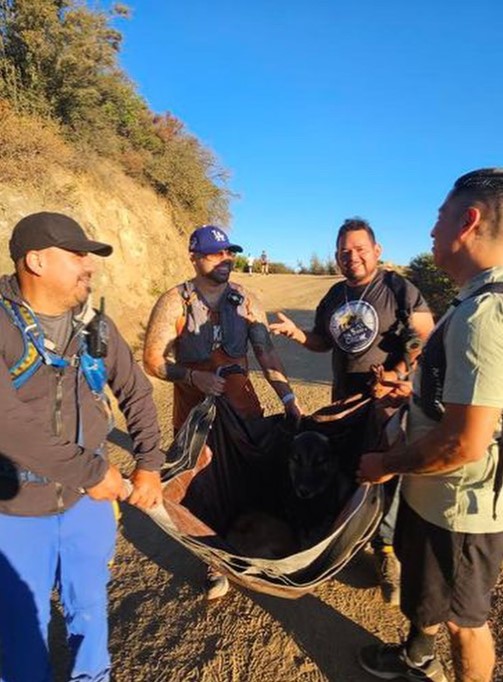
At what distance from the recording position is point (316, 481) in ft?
10.1

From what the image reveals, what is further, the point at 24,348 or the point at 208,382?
the point at 208,382

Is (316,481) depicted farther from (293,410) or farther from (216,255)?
(216,255)

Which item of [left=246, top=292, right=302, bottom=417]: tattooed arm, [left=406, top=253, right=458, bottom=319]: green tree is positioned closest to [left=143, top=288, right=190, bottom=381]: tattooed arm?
[left=246, top=292, right=302, bottom=417]: tattooed arm

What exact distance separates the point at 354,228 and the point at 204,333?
1.32m

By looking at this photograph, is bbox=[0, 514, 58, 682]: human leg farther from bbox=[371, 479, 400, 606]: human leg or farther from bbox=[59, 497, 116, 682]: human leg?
bbox=[371, 479, 400, 606]: human leg

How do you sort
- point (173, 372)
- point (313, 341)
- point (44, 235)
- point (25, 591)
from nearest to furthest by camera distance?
point (44, 235) → point (25, 591) → point (173, 372) → point (313, 341)

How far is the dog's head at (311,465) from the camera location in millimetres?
3061

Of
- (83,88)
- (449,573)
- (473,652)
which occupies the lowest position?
(473,652)

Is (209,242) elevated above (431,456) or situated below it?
above

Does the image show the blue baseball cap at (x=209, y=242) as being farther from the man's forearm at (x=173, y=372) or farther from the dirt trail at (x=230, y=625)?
the dirt trail at (x=230, y=625)

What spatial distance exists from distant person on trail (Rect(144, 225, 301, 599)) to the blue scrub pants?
3.73 feet

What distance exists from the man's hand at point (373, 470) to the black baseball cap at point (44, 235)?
5.01ft

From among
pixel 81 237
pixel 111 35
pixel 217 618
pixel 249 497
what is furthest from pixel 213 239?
pixel 111 35

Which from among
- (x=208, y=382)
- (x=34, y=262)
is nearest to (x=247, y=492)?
(x=208, y=382)
